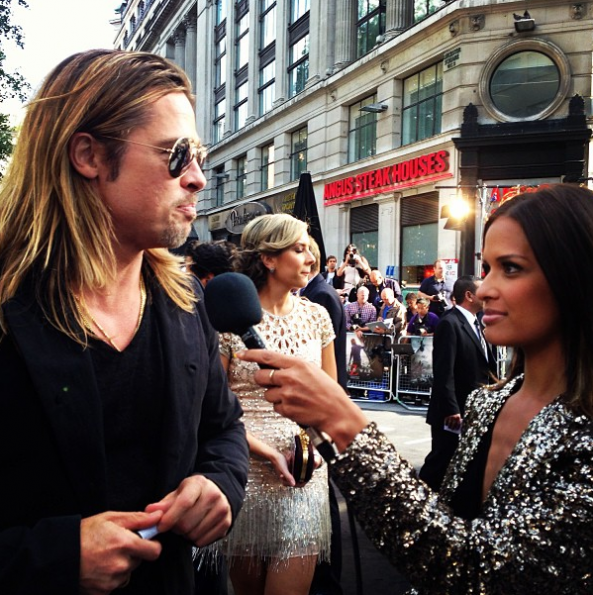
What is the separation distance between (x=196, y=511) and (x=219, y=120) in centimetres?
3476

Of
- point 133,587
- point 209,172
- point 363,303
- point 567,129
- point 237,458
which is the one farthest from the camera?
point 209,172

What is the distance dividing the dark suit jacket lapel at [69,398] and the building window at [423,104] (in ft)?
57.6

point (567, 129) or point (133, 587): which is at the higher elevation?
point (567, 129)

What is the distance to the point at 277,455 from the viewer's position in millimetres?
2648

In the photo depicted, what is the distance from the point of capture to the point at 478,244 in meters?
15.5

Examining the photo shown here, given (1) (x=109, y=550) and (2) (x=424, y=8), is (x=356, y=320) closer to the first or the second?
(1) (x=109, y=550)

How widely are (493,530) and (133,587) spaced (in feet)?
3.02

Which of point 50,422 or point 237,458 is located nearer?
point 50,422

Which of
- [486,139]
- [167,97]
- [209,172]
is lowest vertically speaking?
[167,97]

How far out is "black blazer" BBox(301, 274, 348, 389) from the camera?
440 centimetres

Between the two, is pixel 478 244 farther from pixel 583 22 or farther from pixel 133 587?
pixel 133 587

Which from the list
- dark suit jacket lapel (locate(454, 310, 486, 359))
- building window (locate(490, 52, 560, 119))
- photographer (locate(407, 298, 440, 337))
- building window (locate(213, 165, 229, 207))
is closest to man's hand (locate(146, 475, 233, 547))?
dark suit jacket lapel (locate(454, 310, 486, 359))

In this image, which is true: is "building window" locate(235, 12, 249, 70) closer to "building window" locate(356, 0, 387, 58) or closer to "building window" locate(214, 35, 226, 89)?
"building window" locate(214, 35, 226, 89)

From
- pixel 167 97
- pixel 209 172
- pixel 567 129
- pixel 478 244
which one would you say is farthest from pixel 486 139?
pixel 209 172
